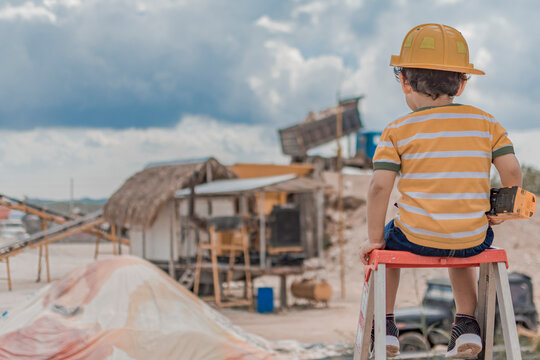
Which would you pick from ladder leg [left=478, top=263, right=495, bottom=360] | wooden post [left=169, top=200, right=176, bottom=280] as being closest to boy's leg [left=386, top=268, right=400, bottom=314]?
ladder leg [left=478, top=263, right=495, bottom=360]

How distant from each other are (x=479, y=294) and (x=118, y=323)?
486cm

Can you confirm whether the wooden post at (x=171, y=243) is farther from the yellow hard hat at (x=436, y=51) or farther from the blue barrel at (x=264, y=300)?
the yellow hard hat at (x=436, y=51)

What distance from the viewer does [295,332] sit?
12.1 metres

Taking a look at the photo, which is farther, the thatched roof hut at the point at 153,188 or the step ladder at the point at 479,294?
the thatched roof hut at the point at 153,188

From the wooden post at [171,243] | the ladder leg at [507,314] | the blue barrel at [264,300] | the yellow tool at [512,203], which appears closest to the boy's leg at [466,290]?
the ladder leg at [507,314]

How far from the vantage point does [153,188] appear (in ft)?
57.6

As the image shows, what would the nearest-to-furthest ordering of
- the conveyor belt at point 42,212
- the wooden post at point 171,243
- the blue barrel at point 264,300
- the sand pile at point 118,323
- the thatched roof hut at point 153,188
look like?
1. the conveyor belt at point 42,212
2. the sand pile at point 118,323
3. the blue barrel at point 264,300
4. the thatched roof hut at point 153,188
5. the wooden post at point 171,243

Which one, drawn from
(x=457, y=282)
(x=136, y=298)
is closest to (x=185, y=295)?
(x=136, y=298)

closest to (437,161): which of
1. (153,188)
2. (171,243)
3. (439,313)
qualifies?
(439,313)

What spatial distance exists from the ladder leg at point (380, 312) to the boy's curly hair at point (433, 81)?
30.8 inches

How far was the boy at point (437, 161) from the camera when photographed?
2584mm

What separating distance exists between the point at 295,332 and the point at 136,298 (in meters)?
5.36

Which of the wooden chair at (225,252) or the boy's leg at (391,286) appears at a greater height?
the boy's leg at (391,286)

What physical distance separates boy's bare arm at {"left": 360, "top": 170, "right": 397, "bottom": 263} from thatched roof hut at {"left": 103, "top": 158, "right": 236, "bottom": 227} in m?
14.2
